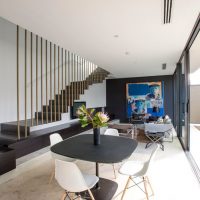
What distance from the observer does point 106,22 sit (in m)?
2.78

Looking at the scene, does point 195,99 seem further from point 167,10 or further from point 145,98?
point 167,10

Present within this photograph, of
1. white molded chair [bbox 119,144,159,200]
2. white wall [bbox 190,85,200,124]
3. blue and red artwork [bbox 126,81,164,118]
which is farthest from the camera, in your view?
blue and red artwork [bbox 126,81,164,118]

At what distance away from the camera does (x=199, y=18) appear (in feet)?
8.73

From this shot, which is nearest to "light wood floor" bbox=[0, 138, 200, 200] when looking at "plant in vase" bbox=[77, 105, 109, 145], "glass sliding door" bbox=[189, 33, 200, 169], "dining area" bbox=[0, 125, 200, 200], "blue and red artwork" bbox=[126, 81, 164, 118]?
"dining area" bbox=[0, 125, 200, 200]

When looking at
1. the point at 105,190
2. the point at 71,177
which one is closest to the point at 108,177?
the point at 105,190

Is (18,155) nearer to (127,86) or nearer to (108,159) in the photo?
(108,159)

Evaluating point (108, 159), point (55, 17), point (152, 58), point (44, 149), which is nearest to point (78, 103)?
point (44, 149)

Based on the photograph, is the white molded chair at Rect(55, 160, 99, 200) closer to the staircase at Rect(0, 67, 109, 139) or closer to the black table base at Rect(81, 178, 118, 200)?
the black table base at Rect(81, 178, 118, 200)

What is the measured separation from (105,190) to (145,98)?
6.78 metres

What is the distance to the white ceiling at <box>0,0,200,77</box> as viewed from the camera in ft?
7.49

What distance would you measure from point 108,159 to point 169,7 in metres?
2.23

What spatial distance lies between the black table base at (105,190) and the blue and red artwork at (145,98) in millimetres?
6358

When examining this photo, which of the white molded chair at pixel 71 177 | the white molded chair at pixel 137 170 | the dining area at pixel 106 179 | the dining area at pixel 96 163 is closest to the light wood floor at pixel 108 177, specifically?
the dining area at pixel 106 179

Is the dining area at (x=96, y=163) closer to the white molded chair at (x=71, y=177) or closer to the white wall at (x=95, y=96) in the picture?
the white molded chair at (x=71, y=177)
